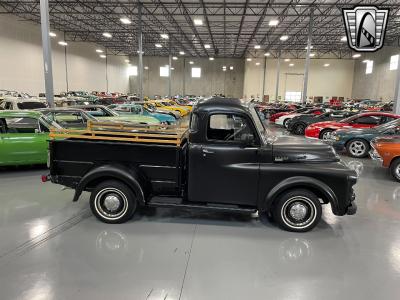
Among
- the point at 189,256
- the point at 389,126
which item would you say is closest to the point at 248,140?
the point at 189,256

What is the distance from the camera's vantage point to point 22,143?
7164 millimetres

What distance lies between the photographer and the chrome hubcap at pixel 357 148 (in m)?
9.73

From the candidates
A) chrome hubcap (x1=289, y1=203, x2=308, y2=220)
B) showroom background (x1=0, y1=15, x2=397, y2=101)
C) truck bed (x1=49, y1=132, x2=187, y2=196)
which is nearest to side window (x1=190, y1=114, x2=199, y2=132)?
truck bed (x1=49, y1=132, x2=187, y2=196)

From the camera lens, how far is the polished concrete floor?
3180 mm

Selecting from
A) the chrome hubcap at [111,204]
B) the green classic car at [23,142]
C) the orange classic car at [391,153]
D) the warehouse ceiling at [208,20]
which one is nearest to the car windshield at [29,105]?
the green classic car at [23,142]

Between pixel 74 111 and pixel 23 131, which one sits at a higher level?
pixel 74 111

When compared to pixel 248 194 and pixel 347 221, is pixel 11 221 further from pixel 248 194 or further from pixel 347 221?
pixel 347 221

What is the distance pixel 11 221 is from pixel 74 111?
14.9 ft

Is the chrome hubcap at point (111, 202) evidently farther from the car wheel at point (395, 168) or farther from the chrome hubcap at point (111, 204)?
the car wheel at point (395, 168)

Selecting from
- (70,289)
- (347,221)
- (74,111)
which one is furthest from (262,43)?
(70,289)

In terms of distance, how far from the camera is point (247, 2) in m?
20.1

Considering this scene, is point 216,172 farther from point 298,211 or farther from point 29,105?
point 29,105

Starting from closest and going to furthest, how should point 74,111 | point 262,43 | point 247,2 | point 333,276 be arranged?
1. point 333,276
2. point 74,111
3. point 247,2
4. point 262,43

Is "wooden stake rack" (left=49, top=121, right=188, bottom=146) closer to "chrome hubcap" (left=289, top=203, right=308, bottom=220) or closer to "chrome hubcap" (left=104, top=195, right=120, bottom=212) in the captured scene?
"chrome hubcap" (left=104, top=195, right=120, bottom=212)
